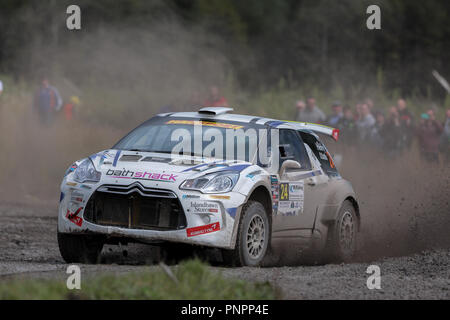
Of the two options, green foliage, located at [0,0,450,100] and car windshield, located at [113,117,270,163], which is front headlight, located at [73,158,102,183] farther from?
green foliage, located at [0,0,450,100]

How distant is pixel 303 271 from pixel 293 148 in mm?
2143

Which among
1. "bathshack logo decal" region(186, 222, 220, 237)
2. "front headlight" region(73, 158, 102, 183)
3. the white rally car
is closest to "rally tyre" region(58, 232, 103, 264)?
the white rally car

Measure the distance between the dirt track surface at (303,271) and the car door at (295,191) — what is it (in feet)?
2.50

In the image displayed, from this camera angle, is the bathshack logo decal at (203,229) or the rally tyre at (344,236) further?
the rally tyre at (344,236)

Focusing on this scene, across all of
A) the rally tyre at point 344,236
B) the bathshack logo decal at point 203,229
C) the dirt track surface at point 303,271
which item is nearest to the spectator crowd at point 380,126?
the rally tyre at point 344,236

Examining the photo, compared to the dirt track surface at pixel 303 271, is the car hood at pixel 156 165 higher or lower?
higher

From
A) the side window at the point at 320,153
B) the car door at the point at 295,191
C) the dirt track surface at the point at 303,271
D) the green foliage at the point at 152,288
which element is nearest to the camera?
the green foliage at the point at 152,288

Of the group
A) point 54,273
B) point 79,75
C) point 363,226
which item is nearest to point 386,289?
point 54,273

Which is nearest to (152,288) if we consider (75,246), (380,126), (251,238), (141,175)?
(141,175)

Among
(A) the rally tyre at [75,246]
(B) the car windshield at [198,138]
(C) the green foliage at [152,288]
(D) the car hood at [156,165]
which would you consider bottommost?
(A) the rally tyre at [75,246]

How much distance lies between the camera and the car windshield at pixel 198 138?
9266mm

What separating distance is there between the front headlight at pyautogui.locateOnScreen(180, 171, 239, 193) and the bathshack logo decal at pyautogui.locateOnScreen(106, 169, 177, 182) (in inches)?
6.5

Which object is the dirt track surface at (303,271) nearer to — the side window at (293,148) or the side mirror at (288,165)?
the side mirror at (288,165)

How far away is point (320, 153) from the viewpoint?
10.8 metres
